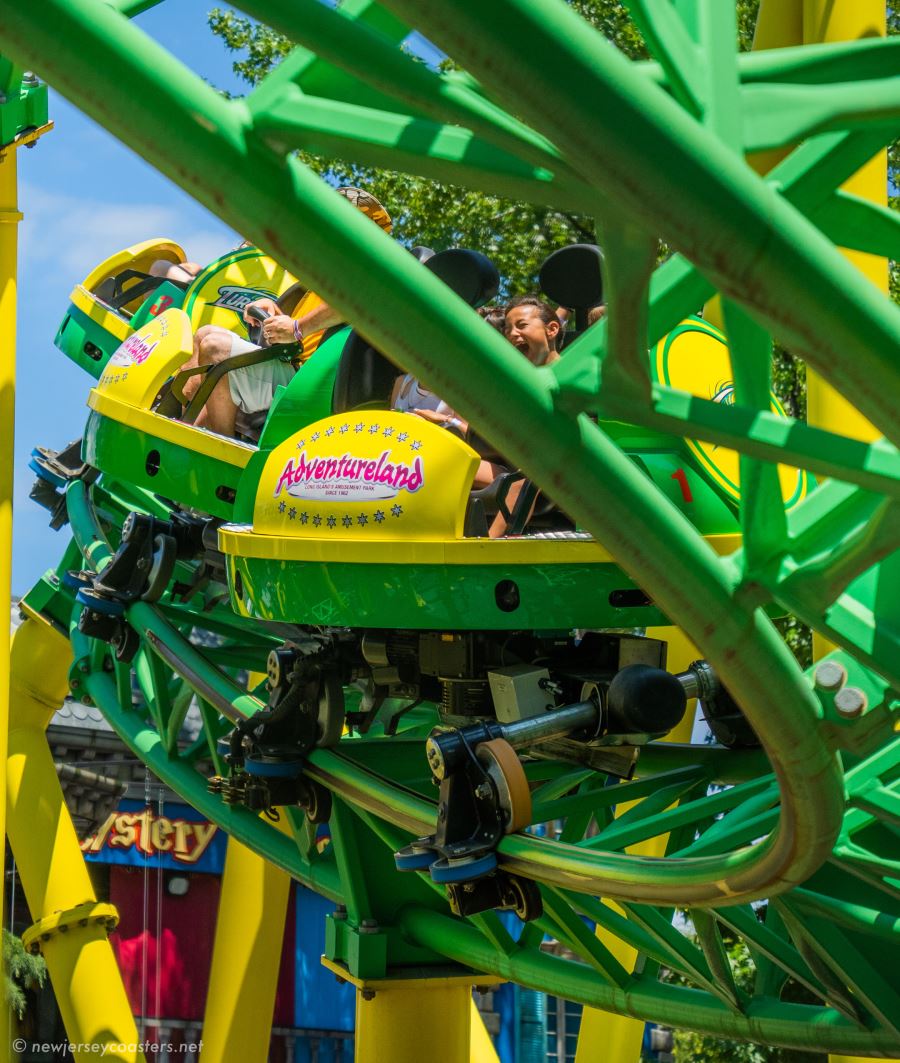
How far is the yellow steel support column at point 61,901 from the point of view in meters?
8.41

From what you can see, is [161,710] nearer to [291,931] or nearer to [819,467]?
[819,467]

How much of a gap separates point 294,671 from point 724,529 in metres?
1.47

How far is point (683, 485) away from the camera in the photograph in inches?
185

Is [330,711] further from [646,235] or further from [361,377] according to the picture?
[646,235]

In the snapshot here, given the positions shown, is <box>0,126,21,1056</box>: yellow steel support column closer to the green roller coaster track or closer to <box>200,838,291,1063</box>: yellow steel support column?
<box>200,838,291,1063</box>: yellow steel support column

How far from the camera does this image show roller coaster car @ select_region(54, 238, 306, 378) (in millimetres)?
7559

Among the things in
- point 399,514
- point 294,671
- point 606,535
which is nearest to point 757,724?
point 606,535

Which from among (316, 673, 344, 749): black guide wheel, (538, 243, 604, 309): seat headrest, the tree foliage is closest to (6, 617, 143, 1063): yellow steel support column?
(316, 673, 344, 749): black guide wheel

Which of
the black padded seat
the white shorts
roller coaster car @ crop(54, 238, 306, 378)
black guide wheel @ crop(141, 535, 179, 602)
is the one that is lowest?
black guide wheel @ crop(141, 535, 179, 602)

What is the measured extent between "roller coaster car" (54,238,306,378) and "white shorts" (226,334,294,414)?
0.84 meters

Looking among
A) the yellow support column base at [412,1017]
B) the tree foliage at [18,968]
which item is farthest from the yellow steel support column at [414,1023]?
the tree foliage at [18,968]

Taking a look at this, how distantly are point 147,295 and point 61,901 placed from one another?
2.93 meters

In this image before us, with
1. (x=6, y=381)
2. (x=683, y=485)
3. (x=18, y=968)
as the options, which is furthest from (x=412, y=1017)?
(x=18, y=968)

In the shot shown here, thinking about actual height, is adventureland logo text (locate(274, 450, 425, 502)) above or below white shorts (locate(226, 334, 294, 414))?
below
